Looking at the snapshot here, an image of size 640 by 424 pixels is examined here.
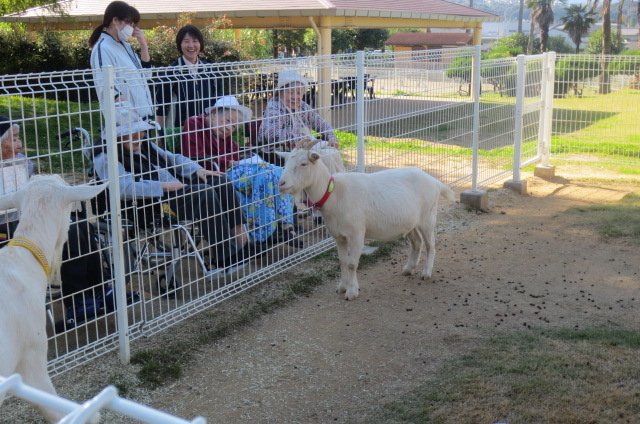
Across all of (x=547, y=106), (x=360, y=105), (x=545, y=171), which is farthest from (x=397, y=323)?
(x=547, y=106)

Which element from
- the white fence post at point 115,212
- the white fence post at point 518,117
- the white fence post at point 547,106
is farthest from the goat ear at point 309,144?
the white fence post at point 547,106

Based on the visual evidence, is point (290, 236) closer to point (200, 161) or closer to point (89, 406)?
point (200, 161)

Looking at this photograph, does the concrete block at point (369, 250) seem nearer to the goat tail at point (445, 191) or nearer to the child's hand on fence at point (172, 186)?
the goat tail at point (445, 191)

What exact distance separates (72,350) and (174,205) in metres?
1.31

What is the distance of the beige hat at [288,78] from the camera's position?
20.5 feet

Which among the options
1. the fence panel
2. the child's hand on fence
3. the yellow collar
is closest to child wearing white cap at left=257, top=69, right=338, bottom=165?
the child's hand on fence

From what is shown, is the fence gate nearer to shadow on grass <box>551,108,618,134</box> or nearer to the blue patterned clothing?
shadow on grass <box>551,108,618,134</box>

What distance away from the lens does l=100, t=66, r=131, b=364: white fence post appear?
4402 mm

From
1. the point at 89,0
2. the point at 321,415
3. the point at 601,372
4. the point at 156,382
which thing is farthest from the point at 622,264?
the point at 89,0

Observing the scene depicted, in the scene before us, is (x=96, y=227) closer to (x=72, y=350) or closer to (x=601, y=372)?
(x=72, y=350)

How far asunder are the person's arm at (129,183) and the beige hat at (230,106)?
786mm

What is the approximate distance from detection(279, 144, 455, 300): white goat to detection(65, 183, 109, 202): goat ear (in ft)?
7.88

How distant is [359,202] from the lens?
6.20 meters

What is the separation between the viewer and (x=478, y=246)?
7.83 meters
